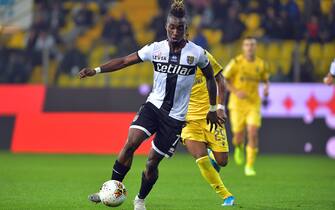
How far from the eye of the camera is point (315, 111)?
19641 mm

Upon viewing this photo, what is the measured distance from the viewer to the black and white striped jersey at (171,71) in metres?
8.95

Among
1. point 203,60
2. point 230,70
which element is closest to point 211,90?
point 203,60

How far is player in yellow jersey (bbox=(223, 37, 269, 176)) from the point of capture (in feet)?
50.7

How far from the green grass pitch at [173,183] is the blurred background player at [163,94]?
0.89m

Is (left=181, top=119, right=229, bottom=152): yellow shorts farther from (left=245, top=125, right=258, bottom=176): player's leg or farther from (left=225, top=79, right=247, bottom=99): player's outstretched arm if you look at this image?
(left=225, top=79, right=247, bottom=99): player's outstretched arm

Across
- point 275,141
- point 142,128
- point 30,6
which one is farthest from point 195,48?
point 30,6

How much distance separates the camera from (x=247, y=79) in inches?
624

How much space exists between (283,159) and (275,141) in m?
1.18

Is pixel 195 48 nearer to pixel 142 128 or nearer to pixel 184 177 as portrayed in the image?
pixel 142 128

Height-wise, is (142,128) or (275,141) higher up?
(142,128)

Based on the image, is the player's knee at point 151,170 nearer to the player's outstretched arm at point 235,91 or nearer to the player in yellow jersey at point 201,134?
the player in yellow jersey at point 201,134

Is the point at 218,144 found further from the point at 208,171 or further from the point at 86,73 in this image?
the point at 86,73

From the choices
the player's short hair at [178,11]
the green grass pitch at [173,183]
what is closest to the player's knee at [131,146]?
the green grass pitch at [173,183]

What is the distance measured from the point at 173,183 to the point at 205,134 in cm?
244
